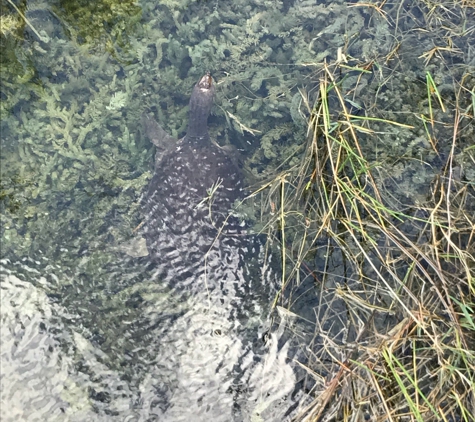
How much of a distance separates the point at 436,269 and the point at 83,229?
2.73m

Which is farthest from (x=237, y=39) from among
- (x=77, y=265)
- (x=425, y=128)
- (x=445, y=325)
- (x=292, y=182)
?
(x=445, y=325)

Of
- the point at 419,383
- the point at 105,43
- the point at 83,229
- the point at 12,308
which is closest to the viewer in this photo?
the point at 419,383

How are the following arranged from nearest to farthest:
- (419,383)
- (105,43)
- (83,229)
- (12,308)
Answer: (419,383) → (12,308) → (83,229) → (105,43)

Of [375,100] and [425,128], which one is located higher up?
[375,100]

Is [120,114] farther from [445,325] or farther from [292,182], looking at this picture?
[445,325]

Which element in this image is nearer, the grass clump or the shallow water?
the grass clump

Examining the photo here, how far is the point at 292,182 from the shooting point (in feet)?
11.3

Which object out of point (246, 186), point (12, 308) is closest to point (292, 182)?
point (246, 186)

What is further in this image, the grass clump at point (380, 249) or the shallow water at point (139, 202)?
the shallow water at point (139, 202)

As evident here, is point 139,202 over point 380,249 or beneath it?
over

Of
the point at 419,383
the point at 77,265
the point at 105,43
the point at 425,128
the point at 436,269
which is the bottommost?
the point at 419,383

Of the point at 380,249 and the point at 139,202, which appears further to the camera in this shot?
the point at 139,202

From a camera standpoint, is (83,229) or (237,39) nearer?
(83,229)

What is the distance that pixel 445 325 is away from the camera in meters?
2.81
